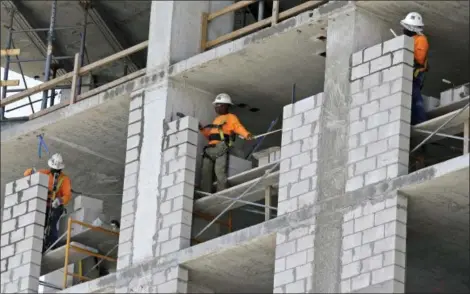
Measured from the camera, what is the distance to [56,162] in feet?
109

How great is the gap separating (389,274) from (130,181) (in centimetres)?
593

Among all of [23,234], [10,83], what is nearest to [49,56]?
[10,83]

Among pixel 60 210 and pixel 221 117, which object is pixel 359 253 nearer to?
pixel 221 117

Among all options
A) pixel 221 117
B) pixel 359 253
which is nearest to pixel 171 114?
pixel 221 117

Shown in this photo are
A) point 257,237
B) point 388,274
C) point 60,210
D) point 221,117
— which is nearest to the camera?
point 388,274

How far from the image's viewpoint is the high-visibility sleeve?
1100 inches

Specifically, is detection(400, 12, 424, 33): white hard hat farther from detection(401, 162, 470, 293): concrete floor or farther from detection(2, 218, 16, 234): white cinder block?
detection(2, 218, 16, 234): white cinder block

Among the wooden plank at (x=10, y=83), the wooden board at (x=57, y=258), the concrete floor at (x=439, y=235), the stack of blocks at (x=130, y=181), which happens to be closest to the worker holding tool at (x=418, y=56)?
the concrete floor at (x=439, y=235)

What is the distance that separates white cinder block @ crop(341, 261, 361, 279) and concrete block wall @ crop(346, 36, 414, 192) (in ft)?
3.41

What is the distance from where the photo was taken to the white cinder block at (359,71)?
91.5 ft

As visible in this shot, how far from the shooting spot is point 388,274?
26.2 m

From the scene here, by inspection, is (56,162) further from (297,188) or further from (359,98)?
(359,98)

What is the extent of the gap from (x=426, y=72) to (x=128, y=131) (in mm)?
4667

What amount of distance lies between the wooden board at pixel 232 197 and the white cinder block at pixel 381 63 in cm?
232
